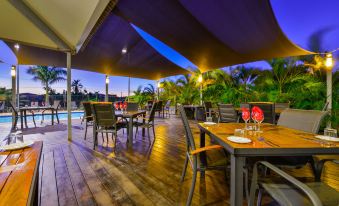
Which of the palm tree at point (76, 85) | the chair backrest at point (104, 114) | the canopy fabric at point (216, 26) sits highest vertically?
the canopy fabric at point (216, 26)

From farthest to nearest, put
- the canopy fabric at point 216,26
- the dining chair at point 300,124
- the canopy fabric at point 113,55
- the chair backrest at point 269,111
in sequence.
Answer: the canopy fabric at point 113,55, the canopy fabric at point 216,26, the chair backrest at point 269,111, the dining chair at point 300,124

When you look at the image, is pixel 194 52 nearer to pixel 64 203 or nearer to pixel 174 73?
pixel 174 73

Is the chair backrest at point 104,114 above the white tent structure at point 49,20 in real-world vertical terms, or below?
below

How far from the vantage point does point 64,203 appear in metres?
1.71

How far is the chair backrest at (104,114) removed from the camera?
335cm

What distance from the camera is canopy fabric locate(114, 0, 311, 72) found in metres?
3.83

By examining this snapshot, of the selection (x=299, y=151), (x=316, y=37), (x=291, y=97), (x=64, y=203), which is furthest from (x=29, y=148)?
(x=316, y=37)

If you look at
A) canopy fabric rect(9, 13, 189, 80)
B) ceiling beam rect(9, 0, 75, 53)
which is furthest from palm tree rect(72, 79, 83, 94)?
ceiling beam rect(9, 0, 75, 53)

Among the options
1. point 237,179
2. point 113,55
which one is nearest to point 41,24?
point 237,179

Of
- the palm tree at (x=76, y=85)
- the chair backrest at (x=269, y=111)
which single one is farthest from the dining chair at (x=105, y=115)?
the palm tree at (x=76, y=85)

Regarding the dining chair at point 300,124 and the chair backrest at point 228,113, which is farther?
the chair backrest at point 228,113

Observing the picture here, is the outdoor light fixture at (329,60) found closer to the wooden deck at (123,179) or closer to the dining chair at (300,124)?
the wooden deck at (123,179)

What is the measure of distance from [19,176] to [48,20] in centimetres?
355

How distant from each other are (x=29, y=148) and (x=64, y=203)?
0.70 meters
